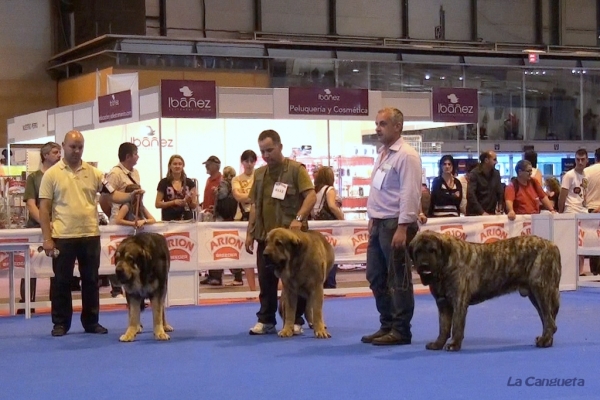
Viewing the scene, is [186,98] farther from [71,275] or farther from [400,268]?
[400,268]

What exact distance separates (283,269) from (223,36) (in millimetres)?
16706

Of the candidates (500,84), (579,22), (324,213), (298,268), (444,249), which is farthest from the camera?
(579,22)

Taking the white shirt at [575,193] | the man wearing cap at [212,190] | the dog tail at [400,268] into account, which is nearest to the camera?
the dog tail at [400,268]

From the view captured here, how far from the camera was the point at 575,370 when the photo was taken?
5.78 meters

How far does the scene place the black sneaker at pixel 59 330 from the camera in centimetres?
780

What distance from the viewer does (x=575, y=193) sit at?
11.8 m

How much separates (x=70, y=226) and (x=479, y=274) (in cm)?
328

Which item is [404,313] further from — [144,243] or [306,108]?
[306,108]

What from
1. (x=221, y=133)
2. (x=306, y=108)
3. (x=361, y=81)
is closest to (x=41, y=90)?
(x=361, y=81)

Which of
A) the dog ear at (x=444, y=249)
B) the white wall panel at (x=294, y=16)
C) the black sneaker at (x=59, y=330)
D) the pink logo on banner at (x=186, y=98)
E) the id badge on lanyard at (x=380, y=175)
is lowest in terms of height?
the black sneaker at (x=59, y=330)

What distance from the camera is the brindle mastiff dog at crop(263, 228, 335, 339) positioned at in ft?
23.2

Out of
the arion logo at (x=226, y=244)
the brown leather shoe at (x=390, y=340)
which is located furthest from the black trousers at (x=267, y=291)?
the arion logo at (x=226, y=244)

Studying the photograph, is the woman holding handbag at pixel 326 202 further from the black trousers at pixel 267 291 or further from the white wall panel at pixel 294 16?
the white wall panel at pixel 294 16

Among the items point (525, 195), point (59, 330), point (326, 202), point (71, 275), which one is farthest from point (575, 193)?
point (59, 330)
